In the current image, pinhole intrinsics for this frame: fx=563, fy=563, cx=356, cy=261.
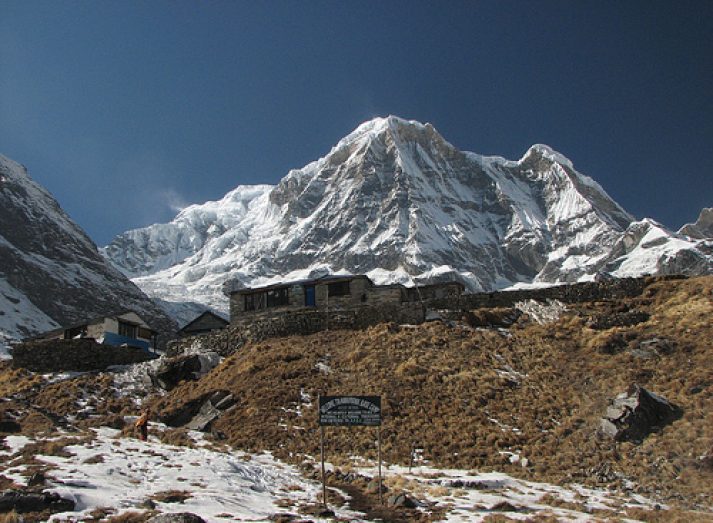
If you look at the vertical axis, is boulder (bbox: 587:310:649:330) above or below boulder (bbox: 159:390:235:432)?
above

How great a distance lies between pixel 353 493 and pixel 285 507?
358 centimetres

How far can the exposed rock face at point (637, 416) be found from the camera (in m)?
25.4

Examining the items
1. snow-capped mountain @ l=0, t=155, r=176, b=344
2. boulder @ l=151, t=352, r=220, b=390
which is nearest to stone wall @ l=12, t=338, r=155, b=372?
boulder @ l=151, t=352, r=220, b=390

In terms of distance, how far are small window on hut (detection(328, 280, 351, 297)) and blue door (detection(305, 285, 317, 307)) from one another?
180cm

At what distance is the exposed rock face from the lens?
25359mm

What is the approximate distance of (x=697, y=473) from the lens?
2216cm

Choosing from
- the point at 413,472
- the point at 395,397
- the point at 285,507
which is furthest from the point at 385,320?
the point at 285,507

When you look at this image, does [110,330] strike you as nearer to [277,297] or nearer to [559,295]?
[277,297]

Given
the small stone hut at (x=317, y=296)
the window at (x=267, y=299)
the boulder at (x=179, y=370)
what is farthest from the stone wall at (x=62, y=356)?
the window at (x=267, y=299)

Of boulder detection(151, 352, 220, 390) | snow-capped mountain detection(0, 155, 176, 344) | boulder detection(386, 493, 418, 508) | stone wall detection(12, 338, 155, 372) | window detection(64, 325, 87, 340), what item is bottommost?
boulder detection(386, 493, 418, 508)

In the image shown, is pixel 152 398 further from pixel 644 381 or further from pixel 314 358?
pixel 644 381

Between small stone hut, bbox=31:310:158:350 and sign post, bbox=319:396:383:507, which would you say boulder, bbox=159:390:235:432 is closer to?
sign post, bbox=319:396:383:507

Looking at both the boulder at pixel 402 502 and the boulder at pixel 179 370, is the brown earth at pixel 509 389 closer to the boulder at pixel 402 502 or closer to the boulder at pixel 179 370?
the boulder at pixel 179 370

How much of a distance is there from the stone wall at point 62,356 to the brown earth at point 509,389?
11.3 meters
